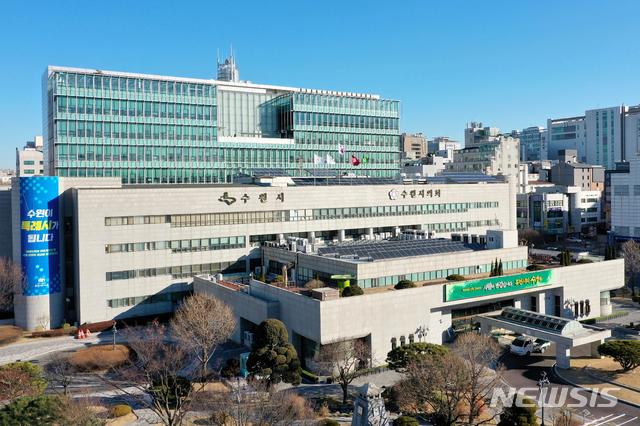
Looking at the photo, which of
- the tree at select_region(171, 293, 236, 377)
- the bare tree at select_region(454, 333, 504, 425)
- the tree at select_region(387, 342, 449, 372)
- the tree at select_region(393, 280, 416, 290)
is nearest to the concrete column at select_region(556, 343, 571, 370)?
the bare tree at select_region(454, 333, 504, 425)

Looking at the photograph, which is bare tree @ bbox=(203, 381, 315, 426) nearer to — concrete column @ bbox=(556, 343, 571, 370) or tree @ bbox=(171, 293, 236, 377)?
tree @ bbox=(171, 293, 236, 377)

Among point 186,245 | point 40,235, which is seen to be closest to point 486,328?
point 186,245

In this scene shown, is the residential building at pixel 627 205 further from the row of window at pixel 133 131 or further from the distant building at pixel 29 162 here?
the distant building at pixel 29 162

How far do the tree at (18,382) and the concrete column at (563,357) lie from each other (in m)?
45.8

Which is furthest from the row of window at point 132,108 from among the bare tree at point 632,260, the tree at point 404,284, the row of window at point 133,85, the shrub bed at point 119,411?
the bare tree at point 632,260

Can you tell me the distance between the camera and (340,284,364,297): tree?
54181mm

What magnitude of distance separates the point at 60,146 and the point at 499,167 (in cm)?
12529

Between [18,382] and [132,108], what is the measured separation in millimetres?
64963

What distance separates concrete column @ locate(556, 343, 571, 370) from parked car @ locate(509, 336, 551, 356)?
391cm

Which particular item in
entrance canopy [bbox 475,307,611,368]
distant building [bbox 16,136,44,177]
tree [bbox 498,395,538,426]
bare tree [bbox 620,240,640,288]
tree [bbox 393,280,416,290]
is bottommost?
tree [bbox 498,395,538,426]

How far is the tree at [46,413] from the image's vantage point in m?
32.8

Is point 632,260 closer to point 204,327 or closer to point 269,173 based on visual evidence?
point 269,173

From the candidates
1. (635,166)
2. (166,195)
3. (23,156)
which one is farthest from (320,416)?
(23,156)

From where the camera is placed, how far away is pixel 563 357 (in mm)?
51375
